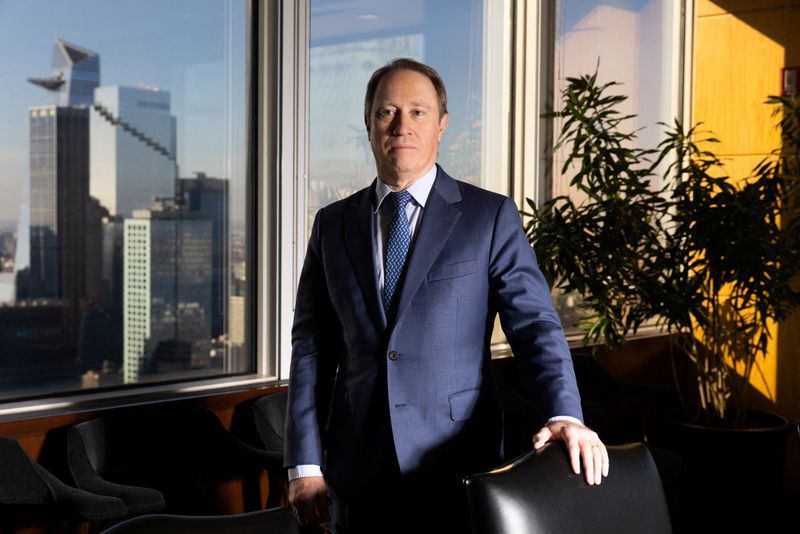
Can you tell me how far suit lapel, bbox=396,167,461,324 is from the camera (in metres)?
1.83

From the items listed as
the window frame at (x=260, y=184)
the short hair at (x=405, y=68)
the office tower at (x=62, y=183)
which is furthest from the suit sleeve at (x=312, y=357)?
the window frame at (x=260, y=184)

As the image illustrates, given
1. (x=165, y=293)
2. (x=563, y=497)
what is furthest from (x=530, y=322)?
(x=165, y=293)

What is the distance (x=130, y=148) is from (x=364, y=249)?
1.84m

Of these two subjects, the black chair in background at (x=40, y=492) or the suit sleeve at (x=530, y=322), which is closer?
the suit sleeve at (x=530, y=322)

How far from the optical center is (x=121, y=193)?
11.2 ft

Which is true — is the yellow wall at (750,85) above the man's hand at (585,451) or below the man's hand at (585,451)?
above

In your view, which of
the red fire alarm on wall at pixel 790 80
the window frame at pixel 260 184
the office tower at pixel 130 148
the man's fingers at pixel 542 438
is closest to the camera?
the man's fingers at pixel 542 438

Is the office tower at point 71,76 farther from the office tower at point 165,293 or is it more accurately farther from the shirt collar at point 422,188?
the shirt collar at point 422,188

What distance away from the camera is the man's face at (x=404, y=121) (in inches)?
72.6

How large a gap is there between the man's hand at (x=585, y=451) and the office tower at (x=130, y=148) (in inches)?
92.2

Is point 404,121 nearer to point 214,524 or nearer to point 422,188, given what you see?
point 422,188

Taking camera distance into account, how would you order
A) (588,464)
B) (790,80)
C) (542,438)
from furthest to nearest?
(790,80), (542,438), (588,464)

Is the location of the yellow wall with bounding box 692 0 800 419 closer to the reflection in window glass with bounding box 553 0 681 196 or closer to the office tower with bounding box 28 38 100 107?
the reflection in window glass with bounding box 553 0 681 196

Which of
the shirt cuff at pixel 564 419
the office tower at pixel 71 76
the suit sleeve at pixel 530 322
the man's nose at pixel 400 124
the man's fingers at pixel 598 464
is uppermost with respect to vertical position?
the office tower at pixel 71 76
